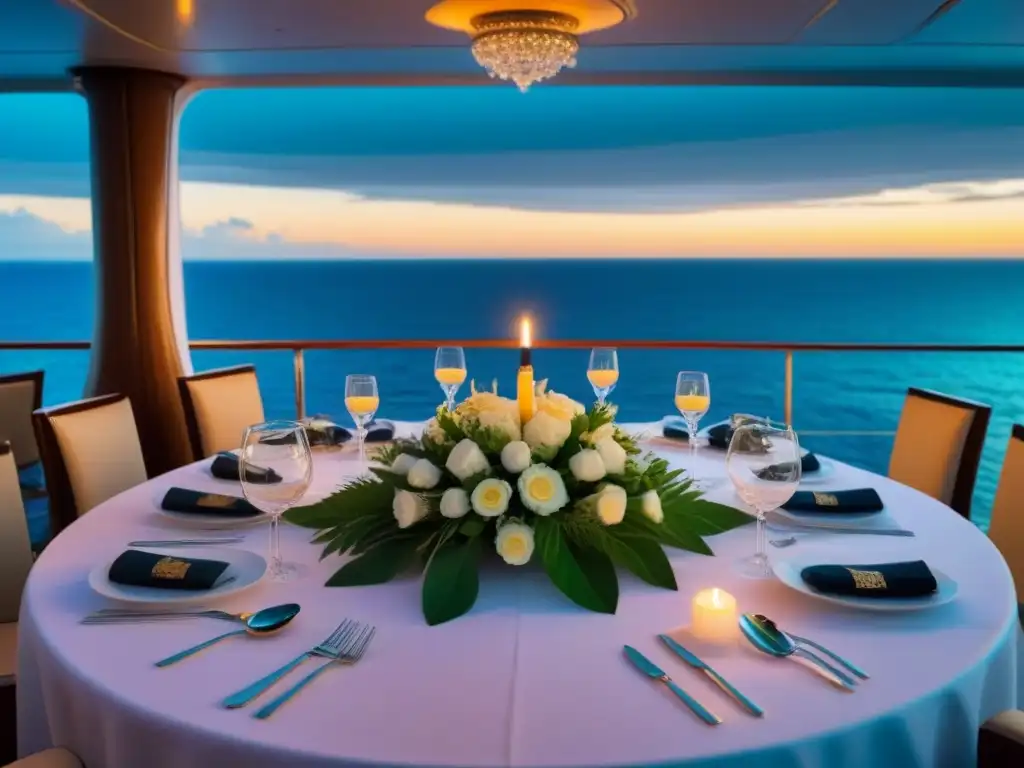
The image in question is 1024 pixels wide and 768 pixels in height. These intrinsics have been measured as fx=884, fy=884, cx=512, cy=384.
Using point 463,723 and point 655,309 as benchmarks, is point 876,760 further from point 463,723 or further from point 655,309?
point 655,309

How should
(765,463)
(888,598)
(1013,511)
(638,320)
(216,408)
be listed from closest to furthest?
(888,598) < (765,463) < (1013,511) < (216,408) < (638,320)

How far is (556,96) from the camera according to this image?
15.0m

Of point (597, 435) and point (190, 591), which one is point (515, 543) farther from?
point (190, 591)

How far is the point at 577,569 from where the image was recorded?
51.5 inches

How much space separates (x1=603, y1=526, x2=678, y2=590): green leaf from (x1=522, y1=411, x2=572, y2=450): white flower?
16cm

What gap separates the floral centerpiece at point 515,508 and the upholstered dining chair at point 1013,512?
2.98ft

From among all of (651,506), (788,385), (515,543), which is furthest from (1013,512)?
(788,385)

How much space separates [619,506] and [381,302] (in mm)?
26810

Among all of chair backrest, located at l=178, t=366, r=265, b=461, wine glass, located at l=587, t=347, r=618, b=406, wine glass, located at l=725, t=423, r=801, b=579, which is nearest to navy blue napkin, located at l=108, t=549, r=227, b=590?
wine glass, located at l=725, t=423, r=801, b=579

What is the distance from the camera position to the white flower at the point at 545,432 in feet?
4.54

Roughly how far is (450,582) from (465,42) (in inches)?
128

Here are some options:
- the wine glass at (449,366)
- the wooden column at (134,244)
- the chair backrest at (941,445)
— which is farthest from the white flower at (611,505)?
the wooden column at (134,244)

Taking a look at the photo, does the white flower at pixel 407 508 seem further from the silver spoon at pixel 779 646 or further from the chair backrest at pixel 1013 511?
the chair backrest at pixel 1013 511

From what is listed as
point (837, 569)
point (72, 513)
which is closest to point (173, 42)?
point (72, 513)
